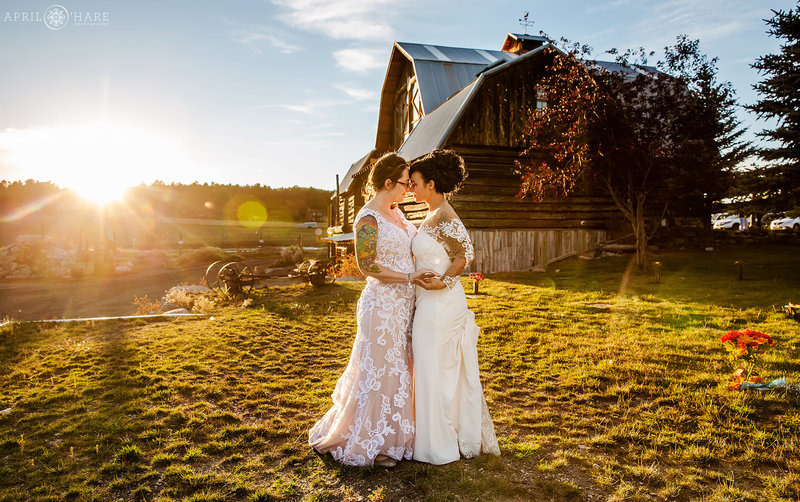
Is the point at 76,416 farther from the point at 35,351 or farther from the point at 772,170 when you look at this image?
the point at 772,170

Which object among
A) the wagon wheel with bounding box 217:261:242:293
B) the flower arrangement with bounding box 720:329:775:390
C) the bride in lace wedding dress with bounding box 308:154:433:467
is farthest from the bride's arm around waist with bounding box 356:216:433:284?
the wagon wheel with bounding box 217:261:242:293

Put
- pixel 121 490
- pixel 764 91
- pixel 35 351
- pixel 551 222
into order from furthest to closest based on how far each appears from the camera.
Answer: pixel 551 222 → pixel 764 91 → pixel 35 351 → pixel 121 490

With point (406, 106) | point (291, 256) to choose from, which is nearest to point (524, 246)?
point (406, 106)

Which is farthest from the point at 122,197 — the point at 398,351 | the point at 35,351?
the point at 398,351

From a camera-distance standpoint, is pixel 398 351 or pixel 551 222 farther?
pixel 551 222

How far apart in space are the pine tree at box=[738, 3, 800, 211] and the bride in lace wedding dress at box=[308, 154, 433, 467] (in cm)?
1241

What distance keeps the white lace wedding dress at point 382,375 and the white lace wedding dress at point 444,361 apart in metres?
0.11

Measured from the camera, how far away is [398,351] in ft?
11.8

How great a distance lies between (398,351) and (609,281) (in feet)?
33.0

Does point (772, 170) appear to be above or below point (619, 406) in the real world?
above

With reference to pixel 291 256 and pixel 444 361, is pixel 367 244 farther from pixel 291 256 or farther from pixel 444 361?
pixel 291 256

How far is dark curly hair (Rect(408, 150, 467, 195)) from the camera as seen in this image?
11.5 feet

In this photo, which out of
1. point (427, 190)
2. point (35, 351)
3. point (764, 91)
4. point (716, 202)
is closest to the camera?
point (427, 190)

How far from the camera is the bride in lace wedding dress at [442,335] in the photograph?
3457 mm
